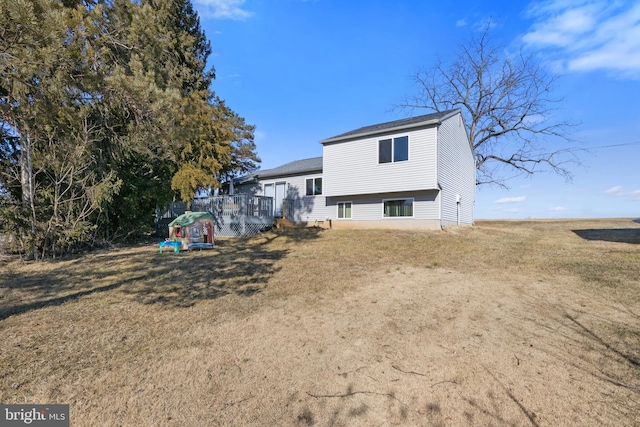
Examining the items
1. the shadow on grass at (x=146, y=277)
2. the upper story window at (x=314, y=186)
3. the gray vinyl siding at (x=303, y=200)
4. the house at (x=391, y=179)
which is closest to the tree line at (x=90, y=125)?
the shadow on grass at (x=146, y=277)

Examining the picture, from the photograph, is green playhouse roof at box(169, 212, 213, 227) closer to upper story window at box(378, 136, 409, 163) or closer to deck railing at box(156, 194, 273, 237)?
deck railing at box(156, 194, 273, 237)

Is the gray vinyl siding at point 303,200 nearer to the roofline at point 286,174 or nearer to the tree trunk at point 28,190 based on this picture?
the roofline at point 286,174

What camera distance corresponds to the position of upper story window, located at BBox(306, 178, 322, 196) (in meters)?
18.6

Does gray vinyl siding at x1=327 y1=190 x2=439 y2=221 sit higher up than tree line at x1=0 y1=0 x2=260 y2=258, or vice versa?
tree line at x1=0 y1=0 x2=260 y2=258

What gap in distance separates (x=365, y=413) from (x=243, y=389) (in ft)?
3.50

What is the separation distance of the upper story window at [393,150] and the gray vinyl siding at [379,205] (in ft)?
5.72

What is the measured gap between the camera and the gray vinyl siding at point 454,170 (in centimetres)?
1489

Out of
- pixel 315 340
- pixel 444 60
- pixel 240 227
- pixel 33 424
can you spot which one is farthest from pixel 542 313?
pixel 444 60

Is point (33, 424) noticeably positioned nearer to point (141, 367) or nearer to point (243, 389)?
point (141, 367)

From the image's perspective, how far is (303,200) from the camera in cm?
1906

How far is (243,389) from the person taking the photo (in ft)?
8.97

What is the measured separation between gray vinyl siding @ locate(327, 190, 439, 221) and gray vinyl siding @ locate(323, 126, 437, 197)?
0.67m

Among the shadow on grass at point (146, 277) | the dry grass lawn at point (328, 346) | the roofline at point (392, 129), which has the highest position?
the roofline at point (392, 129)

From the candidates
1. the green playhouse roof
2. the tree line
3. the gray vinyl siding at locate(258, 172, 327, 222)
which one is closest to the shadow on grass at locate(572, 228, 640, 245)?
the gray vinyl siding at locate(258, 172, 327, 222)
